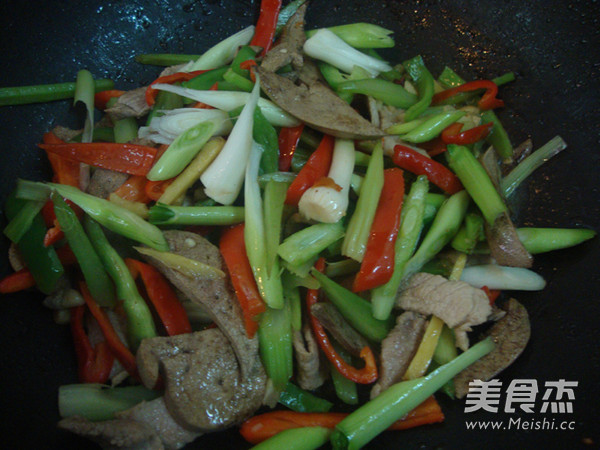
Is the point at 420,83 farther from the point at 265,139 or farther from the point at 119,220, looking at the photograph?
the point at 119,220

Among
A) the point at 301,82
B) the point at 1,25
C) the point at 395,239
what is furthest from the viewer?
the point at 301,82

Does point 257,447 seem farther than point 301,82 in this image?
No

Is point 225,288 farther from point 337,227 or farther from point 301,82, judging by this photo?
point 301,82

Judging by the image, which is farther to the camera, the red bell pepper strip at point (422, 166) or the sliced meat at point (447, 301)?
the red bell pepper strip at point (422, 166)

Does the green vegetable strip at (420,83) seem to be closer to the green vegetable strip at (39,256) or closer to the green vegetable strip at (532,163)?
the green vegetable strip at (532,163)

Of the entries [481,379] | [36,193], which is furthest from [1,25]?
[481,379]

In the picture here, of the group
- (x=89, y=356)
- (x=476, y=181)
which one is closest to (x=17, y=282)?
(x=89, y=356)

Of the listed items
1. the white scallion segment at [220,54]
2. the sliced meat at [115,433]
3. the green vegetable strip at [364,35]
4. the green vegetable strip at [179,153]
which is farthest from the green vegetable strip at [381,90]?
the sliced meat at [115,433]
